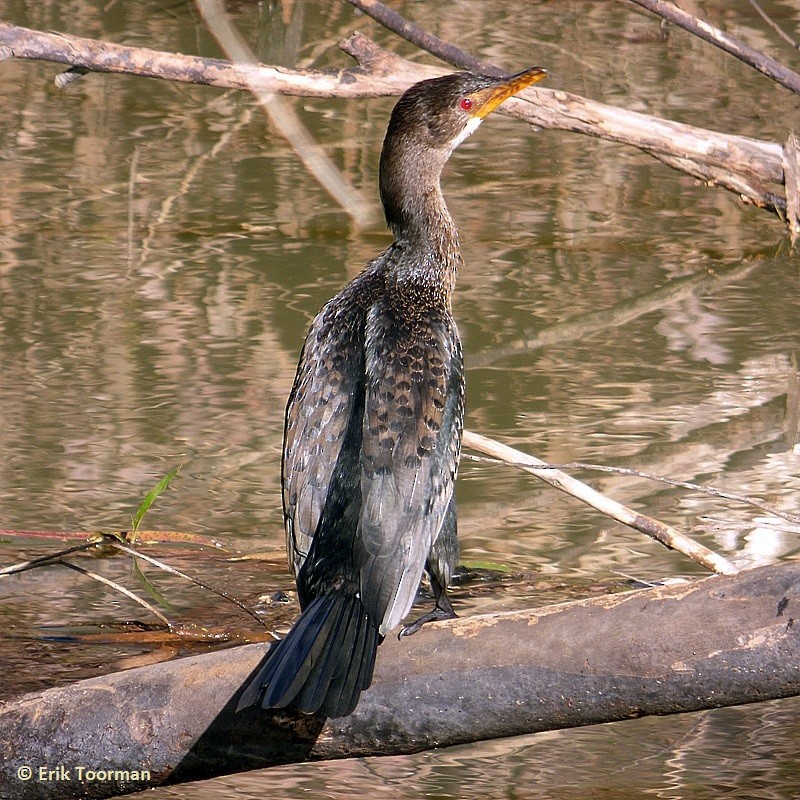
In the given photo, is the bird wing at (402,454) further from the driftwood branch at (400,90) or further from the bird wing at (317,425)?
the driftwood branch at (400,90)

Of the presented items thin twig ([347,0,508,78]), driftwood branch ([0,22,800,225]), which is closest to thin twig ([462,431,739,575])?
driftwood branch ([0,22,800,225])

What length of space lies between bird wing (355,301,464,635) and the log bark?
0.20 metres

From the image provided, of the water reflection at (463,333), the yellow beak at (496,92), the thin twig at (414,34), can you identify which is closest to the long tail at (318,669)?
the water reflection at (463,333)

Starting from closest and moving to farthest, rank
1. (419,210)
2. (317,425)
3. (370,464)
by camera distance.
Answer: (370,464)
(317,425)
(419,210)

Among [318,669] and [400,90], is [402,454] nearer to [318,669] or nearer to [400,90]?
[318,669]

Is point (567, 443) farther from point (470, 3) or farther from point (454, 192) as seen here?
point (470, 3)

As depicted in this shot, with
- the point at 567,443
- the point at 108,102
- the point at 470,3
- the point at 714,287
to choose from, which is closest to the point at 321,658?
the point at 567,443

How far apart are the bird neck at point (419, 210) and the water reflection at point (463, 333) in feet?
2.93

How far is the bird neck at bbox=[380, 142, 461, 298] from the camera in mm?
3234

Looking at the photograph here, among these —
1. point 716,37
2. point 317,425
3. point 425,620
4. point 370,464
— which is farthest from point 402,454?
point 716,37

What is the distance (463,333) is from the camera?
5.50 meters

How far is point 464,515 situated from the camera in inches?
163

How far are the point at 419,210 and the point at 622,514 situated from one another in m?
0.86

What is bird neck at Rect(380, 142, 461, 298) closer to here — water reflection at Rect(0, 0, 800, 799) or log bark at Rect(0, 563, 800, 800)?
water reflection at Rect(0, 0, 800, 799)
